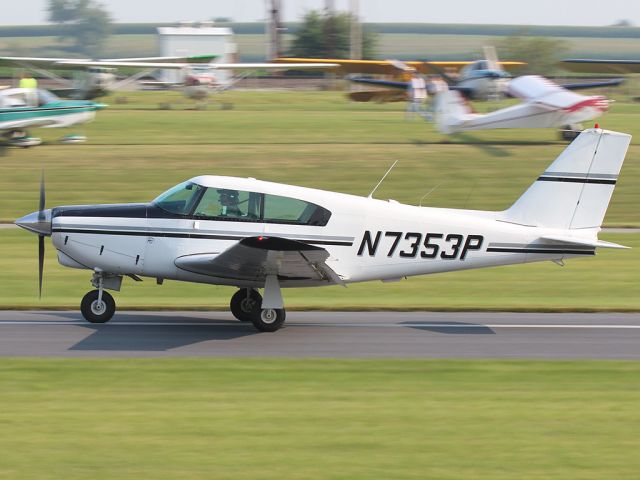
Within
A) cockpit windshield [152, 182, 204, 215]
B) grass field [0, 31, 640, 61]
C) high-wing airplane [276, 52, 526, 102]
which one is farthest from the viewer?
grass field [0, 31, 640, 61]

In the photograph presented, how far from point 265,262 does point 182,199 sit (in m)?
1.62

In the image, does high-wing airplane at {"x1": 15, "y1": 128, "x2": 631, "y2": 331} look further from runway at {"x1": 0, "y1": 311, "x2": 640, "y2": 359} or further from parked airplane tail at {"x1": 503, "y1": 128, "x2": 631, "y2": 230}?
runway at {"x1": 0, "y1": 311, "x2": 640, "y2": 359}

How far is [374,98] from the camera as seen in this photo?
180 ft

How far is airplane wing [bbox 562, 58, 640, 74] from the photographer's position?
5381 cm

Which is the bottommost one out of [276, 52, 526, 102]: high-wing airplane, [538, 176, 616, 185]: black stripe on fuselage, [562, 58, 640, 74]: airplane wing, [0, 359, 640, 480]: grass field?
[0, 359, 640, 480]: grass field

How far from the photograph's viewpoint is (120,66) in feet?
163

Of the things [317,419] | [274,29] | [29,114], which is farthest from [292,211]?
[274,29]

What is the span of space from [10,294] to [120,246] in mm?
4253

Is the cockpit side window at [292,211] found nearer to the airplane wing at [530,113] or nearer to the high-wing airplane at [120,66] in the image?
the airplane wing at [530,113]

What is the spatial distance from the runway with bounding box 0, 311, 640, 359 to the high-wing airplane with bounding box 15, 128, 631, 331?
1.98ft

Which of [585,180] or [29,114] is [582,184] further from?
[29,114]

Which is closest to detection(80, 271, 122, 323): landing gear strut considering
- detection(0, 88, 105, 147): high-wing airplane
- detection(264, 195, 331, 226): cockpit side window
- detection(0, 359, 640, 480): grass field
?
detection(0, 359, 640, 480): grass field

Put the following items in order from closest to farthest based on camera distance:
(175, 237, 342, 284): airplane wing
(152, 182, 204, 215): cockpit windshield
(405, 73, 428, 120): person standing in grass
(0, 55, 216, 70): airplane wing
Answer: (175, 237, 342, 284): airplane wing, (152, 182, 204, 215): cockpit windshield, (405, 73, 428, 120): person standing in grass, (0, 55, 216, 70): airplane wing

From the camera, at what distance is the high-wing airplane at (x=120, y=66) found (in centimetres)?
4712
